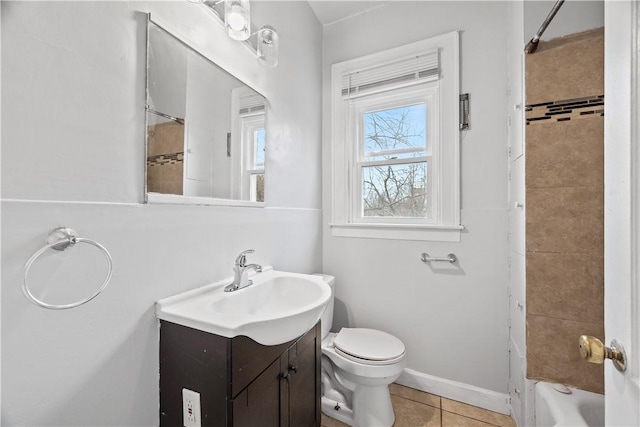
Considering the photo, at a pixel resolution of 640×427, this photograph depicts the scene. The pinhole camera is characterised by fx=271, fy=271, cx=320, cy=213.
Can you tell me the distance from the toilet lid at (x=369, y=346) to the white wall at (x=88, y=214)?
2.72ft

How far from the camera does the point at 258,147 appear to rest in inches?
57.5

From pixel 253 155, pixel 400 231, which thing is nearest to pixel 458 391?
pixel 400 231

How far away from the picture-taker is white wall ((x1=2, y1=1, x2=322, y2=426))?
629mm

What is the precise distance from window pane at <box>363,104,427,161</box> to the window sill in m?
0.51

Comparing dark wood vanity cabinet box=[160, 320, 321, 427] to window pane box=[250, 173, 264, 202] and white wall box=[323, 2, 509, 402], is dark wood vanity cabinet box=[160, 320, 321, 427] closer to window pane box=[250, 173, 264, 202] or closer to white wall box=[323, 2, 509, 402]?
window pane box=[250, 173, 264, 202]

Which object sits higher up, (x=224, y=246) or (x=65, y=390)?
(x=224, y=246)

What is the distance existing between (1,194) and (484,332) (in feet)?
7.04

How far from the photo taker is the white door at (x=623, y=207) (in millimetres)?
477

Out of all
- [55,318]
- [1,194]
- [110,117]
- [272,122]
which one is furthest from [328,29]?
[55,318]

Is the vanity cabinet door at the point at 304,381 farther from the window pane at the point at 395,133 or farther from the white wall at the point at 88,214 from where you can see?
the window pane at the point at 395,133

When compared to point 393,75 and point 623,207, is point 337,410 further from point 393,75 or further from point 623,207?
point 393,75

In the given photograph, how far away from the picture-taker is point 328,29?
2119 millimetres

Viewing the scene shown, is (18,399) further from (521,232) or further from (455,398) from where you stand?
(455,398)

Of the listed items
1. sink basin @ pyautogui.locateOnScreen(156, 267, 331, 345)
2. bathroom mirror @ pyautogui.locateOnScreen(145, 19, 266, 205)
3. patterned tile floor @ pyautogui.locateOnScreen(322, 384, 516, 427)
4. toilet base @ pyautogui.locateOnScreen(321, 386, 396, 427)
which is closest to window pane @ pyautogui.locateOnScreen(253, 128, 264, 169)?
bathroom mirror @ pyautogui.locateOnScreen(145, 19, 266, 205)
